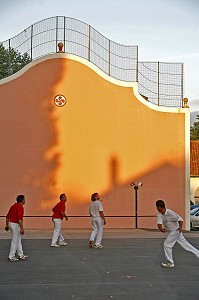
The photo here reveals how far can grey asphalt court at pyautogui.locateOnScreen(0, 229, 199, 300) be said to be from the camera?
33.4 feet

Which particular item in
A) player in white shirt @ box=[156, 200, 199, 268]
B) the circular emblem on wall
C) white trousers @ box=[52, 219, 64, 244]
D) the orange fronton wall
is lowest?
white trousers @ box=[52, 219, 64, 244]

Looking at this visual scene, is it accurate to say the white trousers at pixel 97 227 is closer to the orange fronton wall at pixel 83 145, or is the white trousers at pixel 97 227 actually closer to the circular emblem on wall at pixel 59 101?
the orange fronton wall at pixel 83 145

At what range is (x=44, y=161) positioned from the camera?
2678 cm

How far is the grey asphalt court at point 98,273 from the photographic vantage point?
10.2 metres

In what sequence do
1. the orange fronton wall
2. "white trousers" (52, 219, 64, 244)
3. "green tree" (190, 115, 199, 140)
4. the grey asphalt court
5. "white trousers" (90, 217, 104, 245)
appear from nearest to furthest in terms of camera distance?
1. the grey asphalt court
2. "white trousers" (90, 217, 104, 245)
3. "white trousers" (52, 219, 64, 244)
4. the orange fronton wall
5. "green tree" (190, 115, 199, 140)

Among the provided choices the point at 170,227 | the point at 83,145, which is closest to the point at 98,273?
the point at 170,227

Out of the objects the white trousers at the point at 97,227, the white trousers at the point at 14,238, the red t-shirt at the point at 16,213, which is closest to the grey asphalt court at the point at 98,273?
the white trousers at the point at 14,238

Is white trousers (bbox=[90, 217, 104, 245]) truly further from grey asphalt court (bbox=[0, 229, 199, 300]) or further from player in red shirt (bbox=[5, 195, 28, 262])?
player in red shirt (bbox=[5, 195, 28, 262])

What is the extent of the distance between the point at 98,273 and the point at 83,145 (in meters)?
14.8

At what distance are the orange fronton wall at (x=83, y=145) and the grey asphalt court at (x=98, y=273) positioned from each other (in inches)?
284

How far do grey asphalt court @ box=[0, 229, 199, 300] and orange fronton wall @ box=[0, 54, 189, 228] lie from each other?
7201mm

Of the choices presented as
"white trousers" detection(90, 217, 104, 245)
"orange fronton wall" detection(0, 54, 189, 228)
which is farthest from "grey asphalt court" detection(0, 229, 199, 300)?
"orange fronton wall" detection(0, 54, 189, 228)

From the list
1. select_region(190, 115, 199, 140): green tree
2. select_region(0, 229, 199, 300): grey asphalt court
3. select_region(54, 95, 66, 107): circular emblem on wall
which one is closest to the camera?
select_region(0, 229, 199, 300): grey asphalt court

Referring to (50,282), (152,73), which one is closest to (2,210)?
(152,73)
